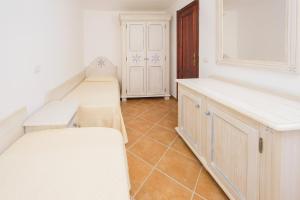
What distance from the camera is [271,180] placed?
134 cm

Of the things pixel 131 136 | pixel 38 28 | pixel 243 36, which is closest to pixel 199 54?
pixel 243 36

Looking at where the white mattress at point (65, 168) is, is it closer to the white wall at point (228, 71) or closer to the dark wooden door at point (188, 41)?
the white wall at point (228, 71)

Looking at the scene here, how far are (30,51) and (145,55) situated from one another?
3.66 metres

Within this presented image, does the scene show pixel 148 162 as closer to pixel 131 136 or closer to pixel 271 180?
pixel 131 136

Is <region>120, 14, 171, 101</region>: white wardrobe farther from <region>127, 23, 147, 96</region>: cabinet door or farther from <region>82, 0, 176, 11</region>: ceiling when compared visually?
<region>82, 0, 176, 11</region>: ceiling

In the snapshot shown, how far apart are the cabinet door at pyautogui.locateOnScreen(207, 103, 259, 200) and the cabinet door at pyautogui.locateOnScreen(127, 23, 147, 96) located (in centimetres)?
366

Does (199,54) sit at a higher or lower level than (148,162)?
higher

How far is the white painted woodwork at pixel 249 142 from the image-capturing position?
1274 millimetres

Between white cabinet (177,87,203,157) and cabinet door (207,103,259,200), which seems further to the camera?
white cabinet (177,87,203,157)

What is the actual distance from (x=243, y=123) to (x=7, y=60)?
170 cm

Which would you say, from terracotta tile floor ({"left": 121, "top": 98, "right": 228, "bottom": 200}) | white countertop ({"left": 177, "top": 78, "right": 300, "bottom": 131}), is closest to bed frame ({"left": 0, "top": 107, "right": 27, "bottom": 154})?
terracotta tile floor ({"left": 121, "top": 98, "right": 228, "bottom": 200})

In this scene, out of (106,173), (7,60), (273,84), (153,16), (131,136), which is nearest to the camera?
(106,173)

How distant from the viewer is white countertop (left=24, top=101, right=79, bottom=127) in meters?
1.93

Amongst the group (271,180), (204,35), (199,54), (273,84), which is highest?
(204,35)
